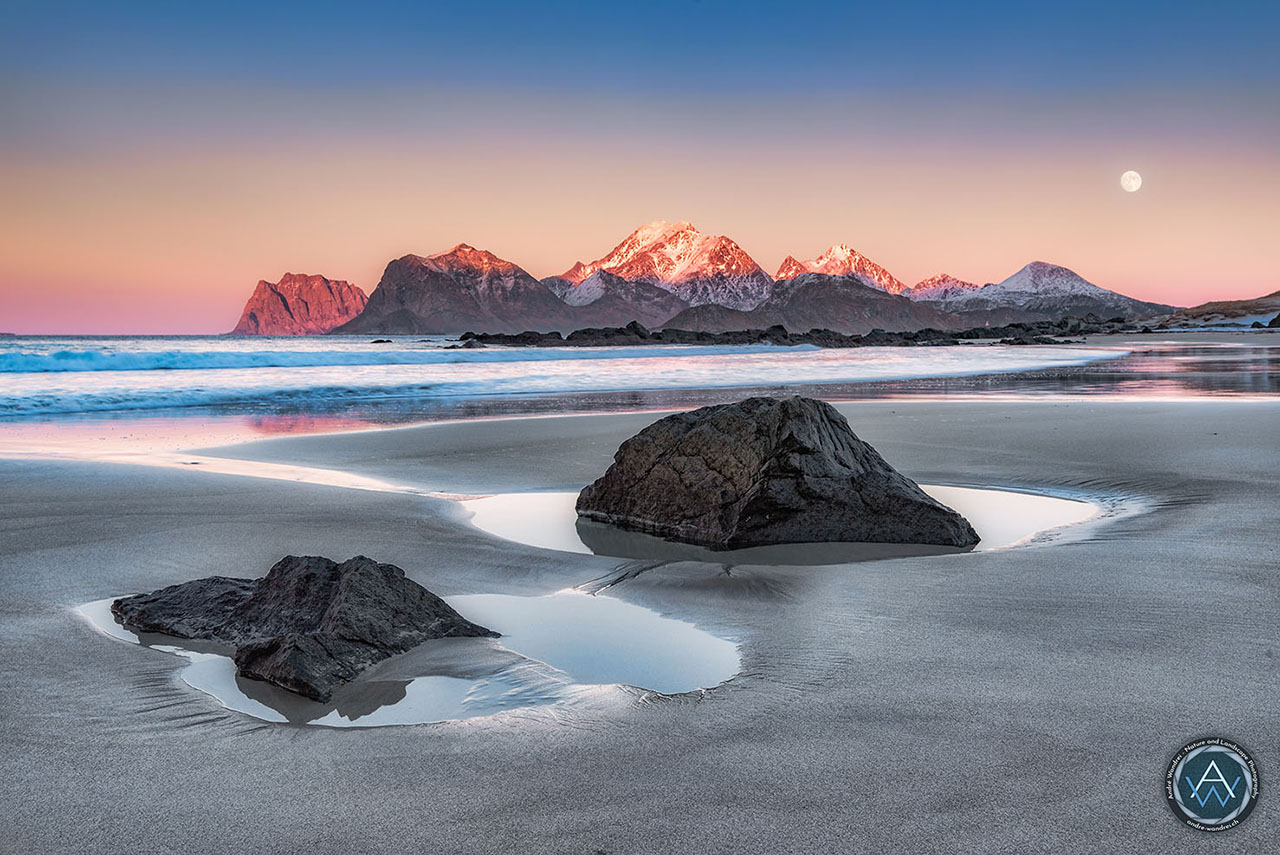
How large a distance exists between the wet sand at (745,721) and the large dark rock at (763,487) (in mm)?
476

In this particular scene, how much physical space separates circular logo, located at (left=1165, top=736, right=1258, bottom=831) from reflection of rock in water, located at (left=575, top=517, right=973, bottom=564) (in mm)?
2086

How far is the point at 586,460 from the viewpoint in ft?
23.5

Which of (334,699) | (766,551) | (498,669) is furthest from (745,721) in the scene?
(766,551)

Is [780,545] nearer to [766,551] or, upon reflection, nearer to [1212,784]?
[766,551]

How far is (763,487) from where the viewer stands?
4422mm

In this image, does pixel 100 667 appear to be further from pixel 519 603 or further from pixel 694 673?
pixel 694 673

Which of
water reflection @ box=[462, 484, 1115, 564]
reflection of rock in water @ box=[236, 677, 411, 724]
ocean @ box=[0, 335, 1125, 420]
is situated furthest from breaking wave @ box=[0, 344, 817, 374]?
reflection of rock in water @ box=[236, 677, 411, 724]

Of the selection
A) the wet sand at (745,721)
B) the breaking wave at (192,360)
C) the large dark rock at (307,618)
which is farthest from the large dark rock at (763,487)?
the breaking wave at (192,360)

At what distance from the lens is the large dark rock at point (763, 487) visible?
4.36 meters

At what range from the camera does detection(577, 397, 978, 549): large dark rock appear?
4.36 meters

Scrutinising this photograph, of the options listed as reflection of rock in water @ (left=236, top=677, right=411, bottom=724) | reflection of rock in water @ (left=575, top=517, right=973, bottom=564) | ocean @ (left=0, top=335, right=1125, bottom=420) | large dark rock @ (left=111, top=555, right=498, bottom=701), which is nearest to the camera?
reflection of rock in water @ (left=236, top=677, right=411, bottom=724)

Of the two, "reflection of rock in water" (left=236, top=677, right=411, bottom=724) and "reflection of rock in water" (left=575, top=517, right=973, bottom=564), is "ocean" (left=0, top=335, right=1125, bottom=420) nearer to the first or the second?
"reflection of rock in water" (left=575, top=517, right=973, bottom=564)

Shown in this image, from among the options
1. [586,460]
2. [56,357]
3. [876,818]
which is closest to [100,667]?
[876,818]

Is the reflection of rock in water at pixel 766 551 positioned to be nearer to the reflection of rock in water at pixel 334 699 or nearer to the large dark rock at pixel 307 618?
the large dark rock at pixel 307 618
